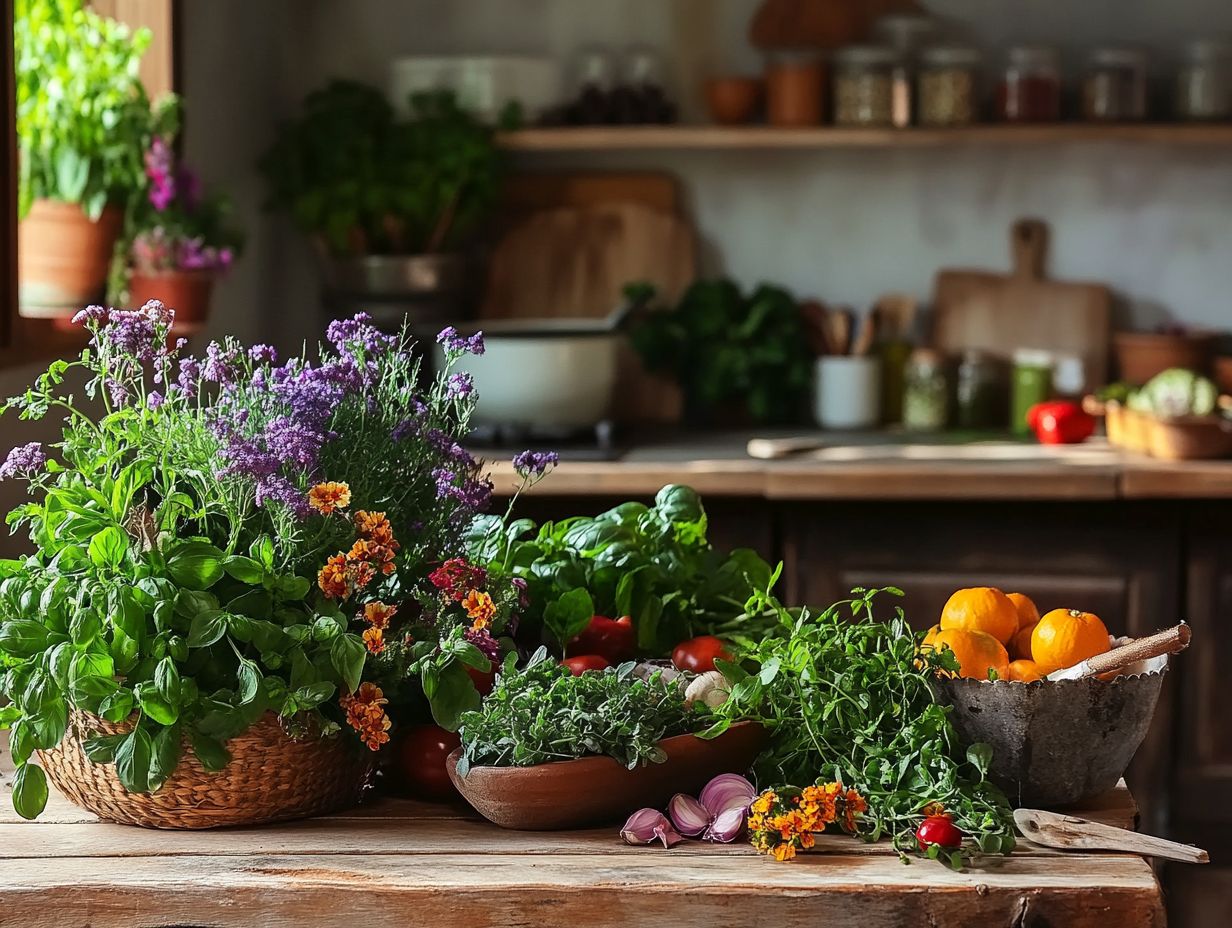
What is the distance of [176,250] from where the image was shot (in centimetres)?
251

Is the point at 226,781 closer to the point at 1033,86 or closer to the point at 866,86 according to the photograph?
the point at 866,86

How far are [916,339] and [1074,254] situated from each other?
0.37m

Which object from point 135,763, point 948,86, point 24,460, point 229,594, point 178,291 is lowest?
point 135,763

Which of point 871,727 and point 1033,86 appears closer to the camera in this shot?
point 871,727

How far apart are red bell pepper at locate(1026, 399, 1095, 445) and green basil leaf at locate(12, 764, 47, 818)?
2.14 metres

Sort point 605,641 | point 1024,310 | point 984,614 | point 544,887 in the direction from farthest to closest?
point 1024,310
point 605,641
point 984,614
point 544,887

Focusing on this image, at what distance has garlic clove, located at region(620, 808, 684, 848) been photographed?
109cm

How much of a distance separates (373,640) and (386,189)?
2054mm

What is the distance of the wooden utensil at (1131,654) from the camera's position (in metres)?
1.13

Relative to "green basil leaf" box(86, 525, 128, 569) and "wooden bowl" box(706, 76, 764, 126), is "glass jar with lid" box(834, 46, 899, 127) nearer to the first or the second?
"wooden bowl" box(706, 76, 764, 126)

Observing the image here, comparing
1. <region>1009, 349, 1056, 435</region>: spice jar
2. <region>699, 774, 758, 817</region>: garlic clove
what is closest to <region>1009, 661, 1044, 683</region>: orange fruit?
<region>699, 774, 758, 817</region>: garlic clove

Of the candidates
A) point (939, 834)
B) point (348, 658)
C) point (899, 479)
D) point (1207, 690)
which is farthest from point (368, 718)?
point (1207, 690)

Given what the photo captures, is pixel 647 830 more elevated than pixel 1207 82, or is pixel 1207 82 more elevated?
pixel 1207 82

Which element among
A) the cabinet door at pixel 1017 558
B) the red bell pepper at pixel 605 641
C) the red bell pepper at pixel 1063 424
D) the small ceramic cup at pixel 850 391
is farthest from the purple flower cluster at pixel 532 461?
the small ceramic cup at pixel 850 391
